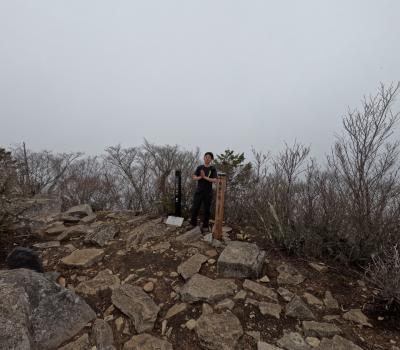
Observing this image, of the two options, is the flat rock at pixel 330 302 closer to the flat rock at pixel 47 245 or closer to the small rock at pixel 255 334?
the small rock at pixel 255 334

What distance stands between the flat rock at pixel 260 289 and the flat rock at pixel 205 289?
0.20m

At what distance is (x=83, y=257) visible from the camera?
4633 mm

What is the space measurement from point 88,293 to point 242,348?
2.29 meters

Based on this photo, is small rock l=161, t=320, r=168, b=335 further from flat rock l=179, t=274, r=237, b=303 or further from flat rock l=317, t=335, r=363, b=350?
flat rock l=317, t=335, r=363, b=350

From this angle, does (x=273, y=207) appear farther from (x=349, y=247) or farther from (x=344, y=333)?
(x=344, y=333)

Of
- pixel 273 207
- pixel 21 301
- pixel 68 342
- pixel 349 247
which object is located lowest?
pixel 68 342

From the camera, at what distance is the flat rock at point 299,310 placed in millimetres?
3203

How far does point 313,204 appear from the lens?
16.3 ft

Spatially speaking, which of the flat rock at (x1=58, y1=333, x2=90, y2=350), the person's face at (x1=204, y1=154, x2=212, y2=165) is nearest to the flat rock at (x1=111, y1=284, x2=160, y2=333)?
the flat rock at (x1=58, y1=333, x2=90, y2=350)

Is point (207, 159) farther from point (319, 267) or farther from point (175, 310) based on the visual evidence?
point (175, 310)

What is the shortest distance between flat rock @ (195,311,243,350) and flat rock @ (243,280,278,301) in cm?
57

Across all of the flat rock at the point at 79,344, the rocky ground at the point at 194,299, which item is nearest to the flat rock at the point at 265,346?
the rocky ground at the point at 194,299

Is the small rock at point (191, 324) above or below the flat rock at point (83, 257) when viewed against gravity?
below

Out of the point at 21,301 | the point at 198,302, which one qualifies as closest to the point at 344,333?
the point at 198,302
